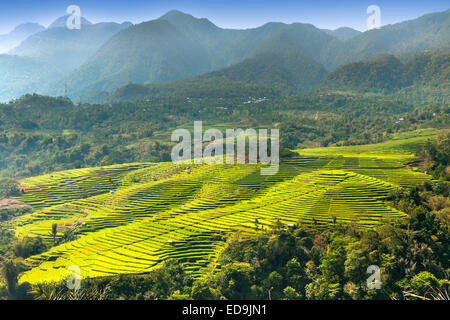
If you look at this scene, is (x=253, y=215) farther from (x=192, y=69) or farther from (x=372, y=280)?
(x=192, y=69)

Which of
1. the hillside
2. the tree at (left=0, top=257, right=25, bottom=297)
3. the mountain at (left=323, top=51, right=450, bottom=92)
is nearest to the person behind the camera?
the tree at (left=0, top=257, right=25, bottom=297)

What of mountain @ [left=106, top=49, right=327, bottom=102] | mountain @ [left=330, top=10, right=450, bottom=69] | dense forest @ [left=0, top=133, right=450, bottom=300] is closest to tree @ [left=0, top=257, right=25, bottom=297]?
dense forest @ [left=0, top=133, right=450, bottom=300]

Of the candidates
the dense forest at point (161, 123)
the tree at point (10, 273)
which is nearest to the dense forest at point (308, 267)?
the tree at point (10, 273)

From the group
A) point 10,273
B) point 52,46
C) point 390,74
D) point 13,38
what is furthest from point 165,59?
point 10,273

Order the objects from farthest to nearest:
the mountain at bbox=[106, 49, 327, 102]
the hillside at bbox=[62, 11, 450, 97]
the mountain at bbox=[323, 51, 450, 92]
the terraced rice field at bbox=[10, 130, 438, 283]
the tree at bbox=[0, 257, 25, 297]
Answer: the hillside at bbox=[62, 11, 450, 97] < the mountain at bbox=[106, 49, 327, 102] < the mountain at bbox=[323, 51, 450, 92] < the terraced rice field at bbox=[10, 130, 438, 283] < the tree at bbox=[0, 257, 25, 297]

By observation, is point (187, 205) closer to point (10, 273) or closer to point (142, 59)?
point (10, 273)

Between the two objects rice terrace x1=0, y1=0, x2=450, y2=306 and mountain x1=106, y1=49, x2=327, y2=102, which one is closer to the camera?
rice terrace x1=0, y1=0, x2=450, y2=306

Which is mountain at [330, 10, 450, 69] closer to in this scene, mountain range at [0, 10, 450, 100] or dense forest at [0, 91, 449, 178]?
mountain range at [0, 10, 450, 100]
